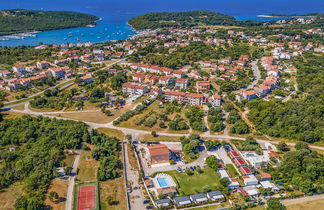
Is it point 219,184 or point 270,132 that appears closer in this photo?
point 219,184

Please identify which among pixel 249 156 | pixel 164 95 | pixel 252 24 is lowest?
pixel 249 156

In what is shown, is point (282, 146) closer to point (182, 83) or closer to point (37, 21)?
point (182, 83)

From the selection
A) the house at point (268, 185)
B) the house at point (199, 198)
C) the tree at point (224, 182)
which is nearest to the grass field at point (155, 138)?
the tree at point (224, 182)

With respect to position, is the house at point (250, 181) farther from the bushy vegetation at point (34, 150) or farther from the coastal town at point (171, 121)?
the bushy vegetation at point (34, 150)

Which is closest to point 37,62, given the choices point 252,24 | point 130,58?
point 130,58

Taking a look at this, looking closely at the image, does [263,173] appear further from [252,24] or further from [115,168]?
[252,24]

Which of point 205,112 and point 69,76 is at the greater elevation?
point 69,76

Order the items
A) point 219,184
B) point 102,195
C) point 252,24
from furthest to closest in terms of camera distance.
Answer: point 252,24 → point 219,184 → point 102,195
